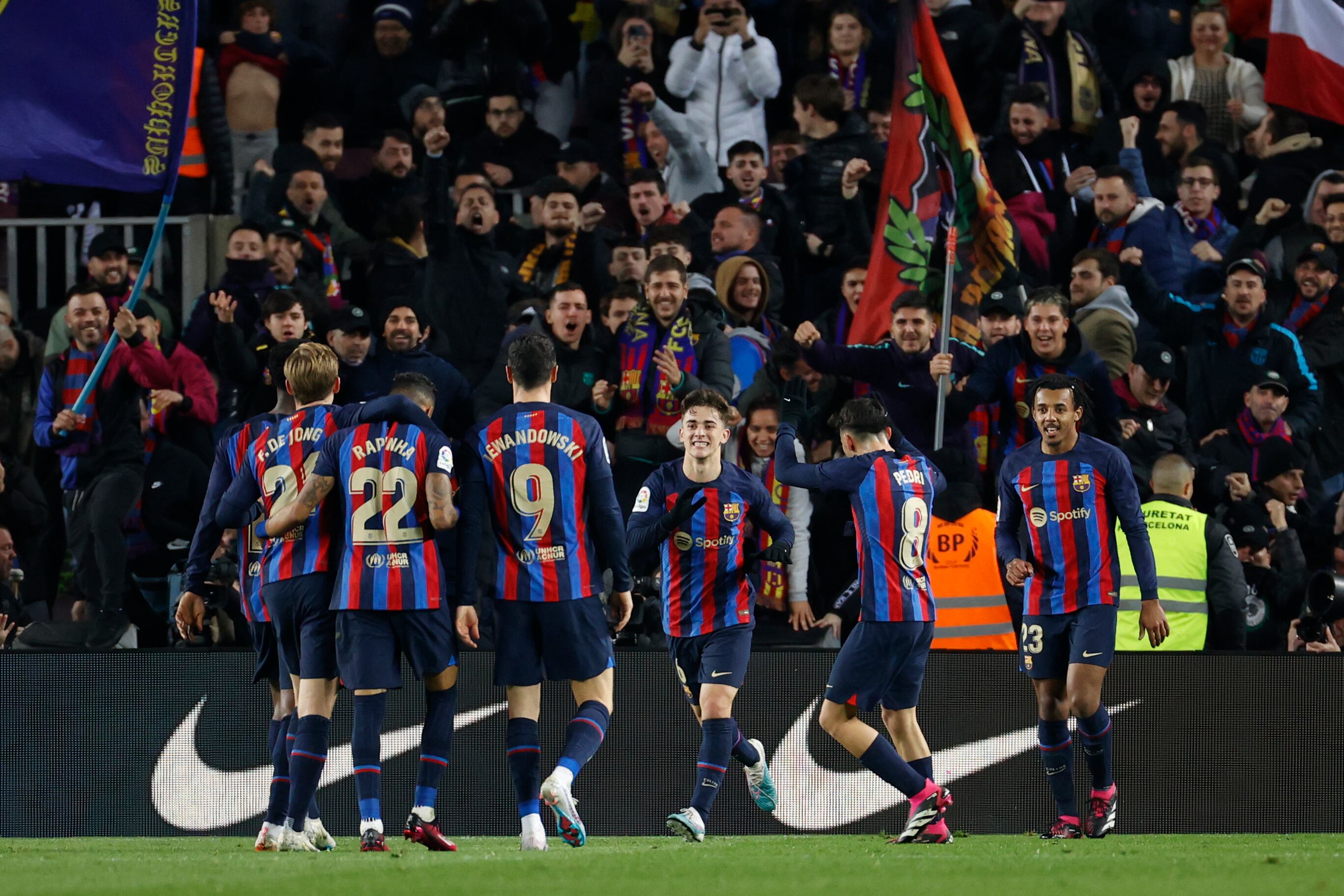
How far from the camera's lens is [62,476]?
36.3 feet

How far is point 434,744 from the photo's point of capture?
25.5ft

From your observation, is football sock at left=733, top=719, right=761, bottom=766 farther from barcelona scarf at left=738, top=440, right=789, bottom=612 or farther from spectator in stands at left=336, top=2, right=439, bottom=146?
spectator in stands at left=336, top=2, right=439, bottom=146

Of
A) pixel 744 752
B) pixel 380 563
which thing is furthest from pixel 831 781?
pixel 380 563

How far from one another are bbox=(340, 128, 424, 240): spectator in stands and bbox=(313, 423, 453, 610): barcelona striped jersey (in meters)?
5.47

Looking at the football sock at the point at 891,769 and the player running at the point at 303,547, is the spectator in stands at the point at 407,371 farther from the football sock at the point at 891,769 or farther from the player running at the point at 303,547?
the football sock at the point at 891,769

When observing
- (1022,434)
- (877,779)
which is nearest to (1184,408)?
(1022,434)

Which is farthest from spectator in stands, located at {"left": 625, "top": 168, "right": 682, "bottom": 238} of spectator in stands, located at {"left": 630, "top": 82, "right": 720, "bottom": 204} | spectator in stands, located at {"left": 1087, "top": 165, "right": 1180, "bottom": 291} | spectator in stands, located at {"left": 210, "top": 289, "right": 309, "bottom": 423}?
spectator in stands, located at {"left": 1087, "top": 165, "right": 1180, "bottom": 291}

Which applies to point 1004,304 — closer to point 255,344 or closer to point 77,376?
point 255,344

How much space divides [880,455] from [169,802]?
393cm

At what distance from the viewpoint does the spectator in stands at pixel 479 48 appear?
44.9 ft

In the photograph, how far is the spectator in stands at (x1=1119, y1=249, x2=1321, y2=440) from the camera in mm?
11430

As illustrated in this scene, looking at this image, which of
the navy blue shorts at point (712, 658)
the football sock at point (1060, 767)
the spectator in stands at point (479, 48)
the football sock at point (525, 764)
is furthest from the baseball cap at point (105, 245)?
the football sock at point (1060, 767)

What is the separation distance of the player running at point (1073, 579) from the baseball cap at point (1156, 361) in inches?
104

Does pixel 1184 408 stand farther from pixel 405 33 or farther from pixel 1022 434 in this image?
pixel 405 33
